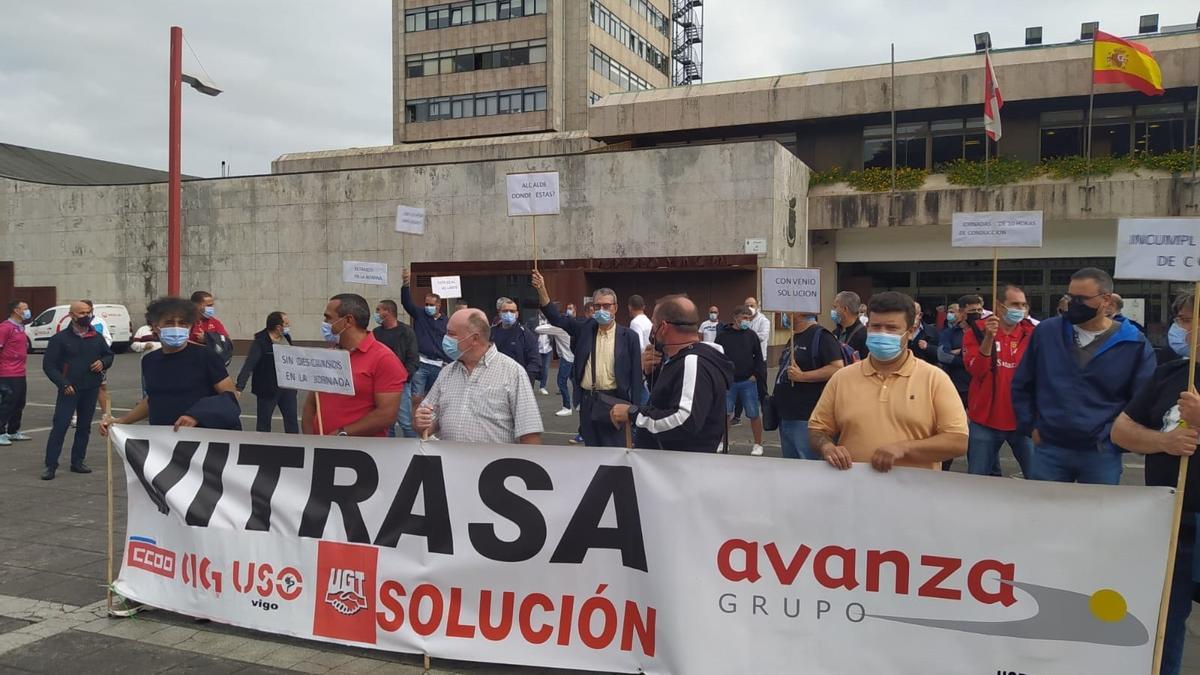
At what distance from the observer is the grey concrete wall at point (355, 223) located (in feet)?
79.3

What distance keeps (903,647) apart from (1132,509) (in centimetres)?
100

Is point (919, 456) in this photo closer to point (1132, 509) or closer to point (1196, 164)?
point (1132, 509)

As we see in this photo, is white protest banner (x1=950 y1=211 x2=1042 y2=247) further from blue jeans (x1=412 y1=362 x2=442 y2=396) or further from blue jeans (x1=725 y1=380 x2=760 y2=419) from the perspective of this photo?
blue jeans (x1=412 y1=362 x2=442 y2=396)

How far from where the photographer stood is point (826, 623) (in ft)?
11.6

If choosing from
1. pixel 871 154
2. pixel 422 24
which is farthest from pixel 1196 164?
pixel 422 24

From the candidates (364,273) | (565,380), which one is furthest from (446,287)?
(565,380)

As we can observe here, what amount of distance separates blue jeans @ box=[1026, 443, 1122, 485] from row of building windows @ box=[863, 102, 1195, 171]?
25.0 meters

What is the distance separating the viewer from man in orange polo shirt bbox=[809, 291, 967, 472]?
379cm

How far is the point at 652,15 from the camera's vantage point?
202ft

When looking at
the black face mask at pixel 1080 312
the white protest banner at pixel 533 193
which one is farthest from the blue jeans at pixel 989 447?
the white protest banner at pixel 533 193

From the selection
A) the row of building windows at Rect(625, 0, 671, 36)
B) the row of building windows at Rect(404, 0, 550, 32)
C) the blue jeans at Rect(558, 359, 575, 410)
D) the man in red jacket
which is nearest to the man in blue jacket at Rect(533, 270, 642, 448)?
the man in red jacket

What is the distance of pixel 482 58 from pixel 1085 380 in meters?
49.7

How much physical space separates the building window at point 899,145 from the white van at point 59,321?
→ 24659 mm

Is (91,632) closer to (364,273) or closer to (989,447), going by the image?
(989,447)
